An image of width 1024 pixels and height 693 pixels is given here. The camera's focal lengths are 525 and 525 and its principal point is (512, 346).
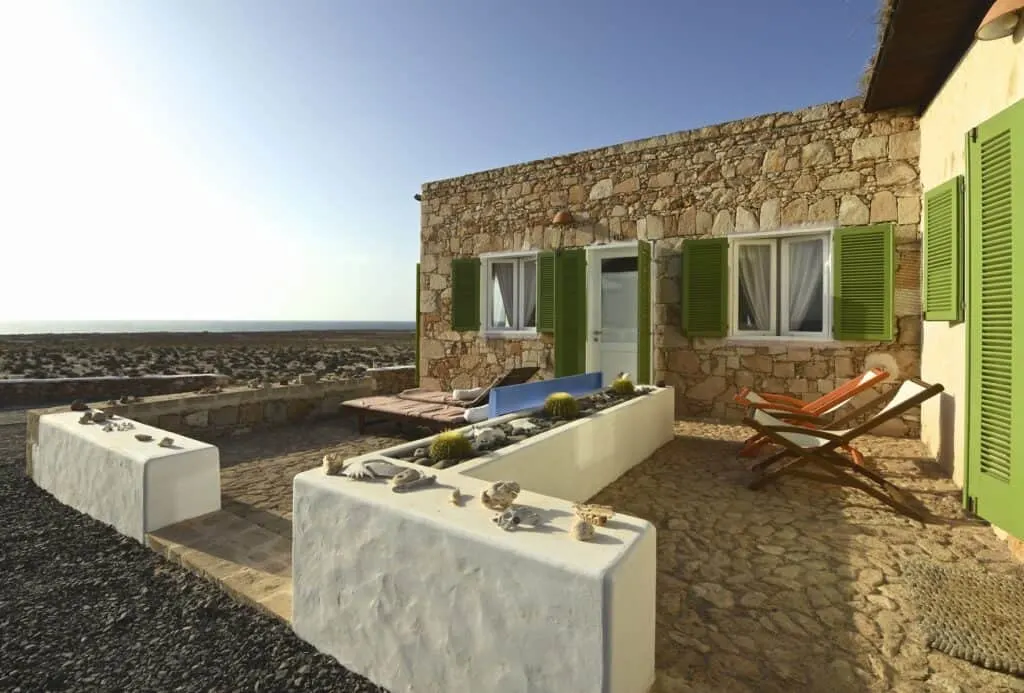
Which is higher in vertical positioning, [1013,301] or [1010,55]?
[1010,55]

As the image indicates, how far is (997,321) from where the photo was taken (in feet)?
9.25

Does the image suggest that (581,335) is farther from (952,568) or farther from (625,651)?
(625,651)

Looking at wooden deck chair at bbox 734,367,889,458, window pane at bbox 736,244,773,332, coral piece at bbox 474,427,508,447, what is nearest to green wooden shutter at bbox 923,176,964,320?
wooden deck chair at bbox 734,367,889,458

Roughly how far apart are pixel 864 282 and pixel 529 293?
4.18 metres

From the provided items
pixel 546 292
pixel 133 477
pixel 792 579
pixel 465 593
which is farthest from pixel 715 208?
pixel 133 477

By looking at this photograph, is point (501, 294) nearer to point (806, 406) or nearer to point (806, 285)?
point (806, 285)

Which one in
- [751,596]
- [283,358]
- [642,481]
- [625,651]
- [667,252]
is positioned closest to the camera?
[625,651]

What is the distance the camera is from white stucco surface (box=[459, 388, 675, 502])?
274 centimetres

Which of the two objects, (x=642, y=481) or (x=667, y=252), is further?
(x=667, y=252)

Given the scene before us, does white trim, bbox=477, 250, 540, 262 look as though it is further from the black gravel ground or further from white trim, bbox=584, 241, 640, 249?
the black gravel ground

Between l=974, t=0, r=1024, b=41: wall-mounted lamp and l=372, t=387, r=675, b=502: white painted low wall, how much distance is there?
305 cm

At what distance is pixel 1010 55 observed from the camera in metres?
2.97

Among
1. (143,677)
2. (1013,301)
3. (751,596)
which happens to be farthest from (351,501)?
(1013,301)

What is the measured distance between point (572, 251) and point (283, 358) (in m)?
18.2
